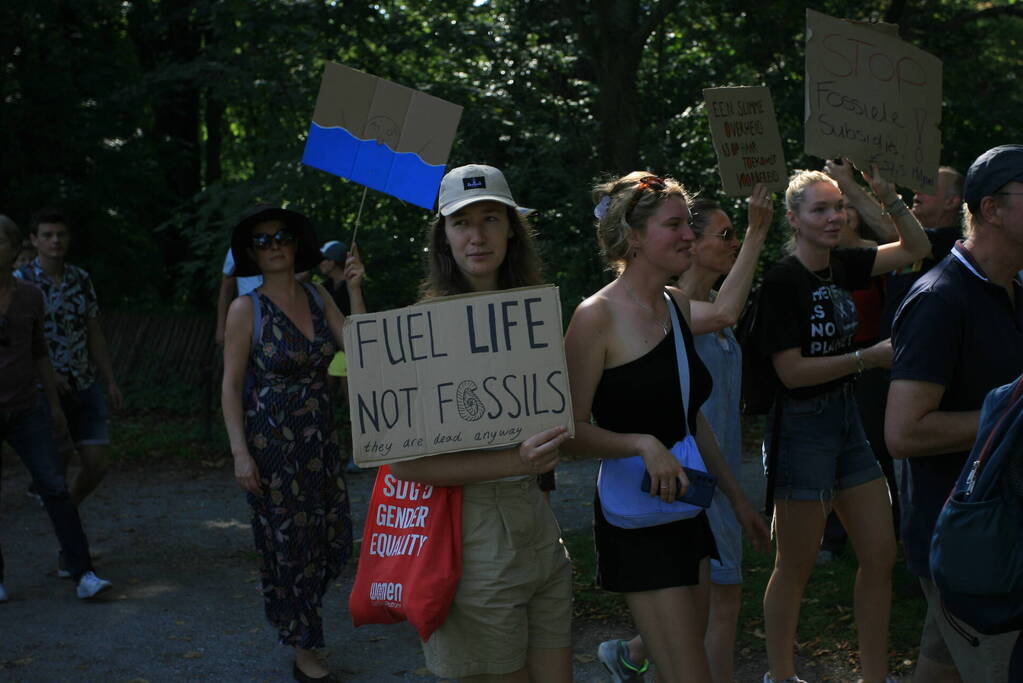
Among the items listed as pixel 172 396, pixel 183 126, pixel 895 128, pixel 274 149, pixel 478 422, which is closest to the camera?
pixel 478 422

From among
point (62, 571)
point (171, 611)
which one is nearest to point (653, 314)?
point (171, 611)

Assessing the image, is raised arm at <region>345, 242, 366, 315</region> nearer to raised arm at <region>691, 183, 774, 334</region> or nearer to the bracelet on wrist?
raised arm at <region>691, 183, 774, 334</region>

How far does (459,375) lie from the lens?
340 centimetres

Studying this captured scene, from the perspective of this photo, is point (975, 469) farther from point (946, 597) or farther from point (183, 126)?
point (183, 126)

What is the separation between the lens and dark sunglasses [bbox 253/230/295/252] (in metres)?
5.48

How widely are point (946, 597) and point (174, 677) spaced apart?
4060 millimetres

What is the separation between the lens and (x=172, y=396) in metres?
17.0

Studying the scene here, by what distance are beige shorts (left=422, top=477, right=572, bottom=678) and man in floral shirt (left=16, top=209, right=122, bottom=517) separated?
490cm

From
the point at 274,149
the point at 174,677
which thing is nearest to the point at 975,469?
the point at 174,677

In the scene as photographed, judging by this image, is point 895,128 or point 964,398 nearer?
point 964,398

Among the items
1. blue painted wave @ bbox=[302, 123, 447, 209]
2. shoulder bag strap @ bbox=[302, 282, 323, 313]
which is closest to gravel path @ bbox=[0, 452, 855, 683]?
shoulder bag strap @ bbox=[302, 282, 323, 313]

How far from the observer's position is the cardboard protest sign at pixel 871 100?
4492 millimetres

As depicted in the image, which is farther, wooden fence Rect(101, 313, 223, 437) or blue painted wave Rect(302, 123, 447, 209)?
wooden fence Rect(101, 313, 223, 437)

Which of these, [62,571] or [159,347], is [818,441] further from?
[159,347]
